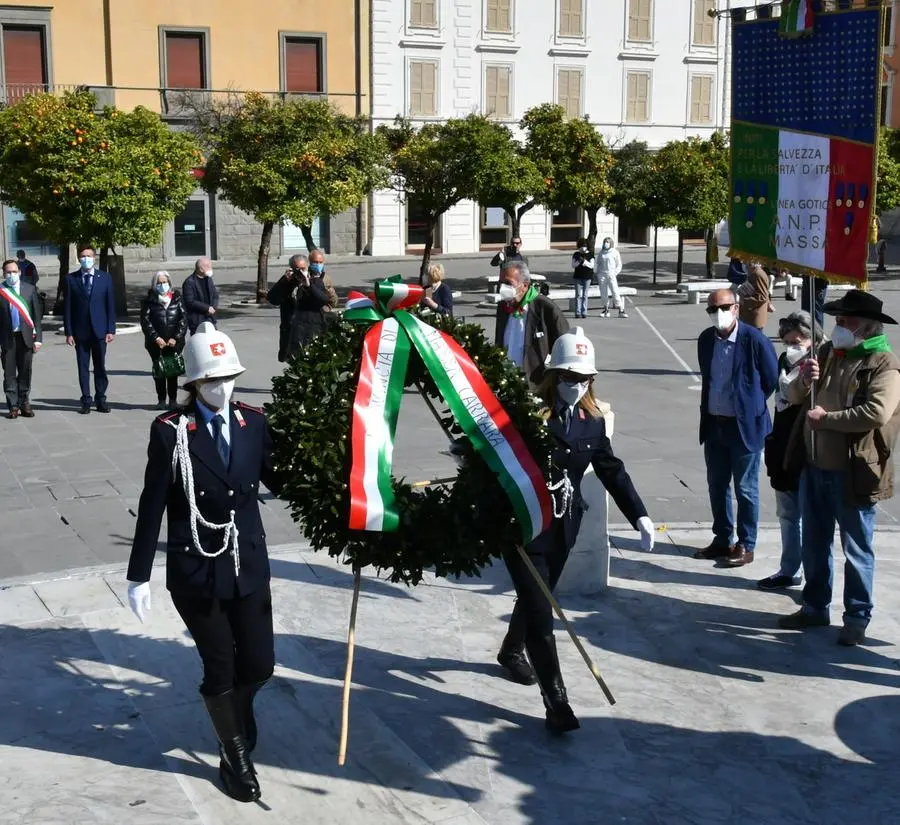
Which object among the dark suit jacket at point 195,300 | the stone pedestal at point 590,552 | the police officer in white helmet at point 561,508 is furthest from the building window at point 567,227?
the police officer in white helmet at point 561,508

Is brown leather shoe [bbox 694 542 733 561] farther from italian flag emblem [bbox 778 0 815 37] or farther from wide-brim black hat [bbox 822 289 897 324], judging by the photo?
italian flag emblem [bbox 778 0 815 37]

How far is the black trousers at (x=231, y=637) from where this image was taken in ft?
16.7

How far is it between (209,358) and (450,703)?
7.10 ft

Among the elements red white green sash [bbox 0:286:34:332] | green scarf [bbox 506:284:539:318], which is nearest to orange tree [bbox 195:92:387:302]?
red white green sash [bbox 0:286:34:332]

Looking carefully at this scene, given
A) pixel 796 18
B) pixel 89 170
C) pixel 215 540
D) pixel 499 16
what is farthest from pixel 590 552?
pixel 499 16

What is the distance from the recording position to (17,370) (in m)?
13.1

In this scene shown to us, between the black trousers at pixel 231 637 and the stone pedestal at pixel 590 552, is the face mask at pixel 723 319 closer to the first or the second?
the stone pedestal at pixel 590 552

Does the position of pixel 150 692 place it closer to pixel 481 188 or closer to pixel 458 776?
pixel 458 776

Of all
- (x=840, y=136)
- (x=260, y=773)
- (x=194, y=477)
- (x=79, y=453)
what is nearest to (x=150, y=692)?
(x=260, y=773)

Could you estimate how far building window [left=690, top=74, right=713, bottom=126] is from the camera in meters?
43.6

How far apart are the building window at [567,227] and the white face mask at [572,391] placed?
120ft

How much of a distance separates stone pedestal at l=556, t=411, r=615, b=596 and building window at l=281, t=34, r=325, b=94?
101ft

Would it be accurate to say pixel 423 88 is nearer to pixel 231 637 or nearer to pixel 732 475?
pixel 732 475

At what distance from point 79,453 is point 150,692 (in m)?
5.73
